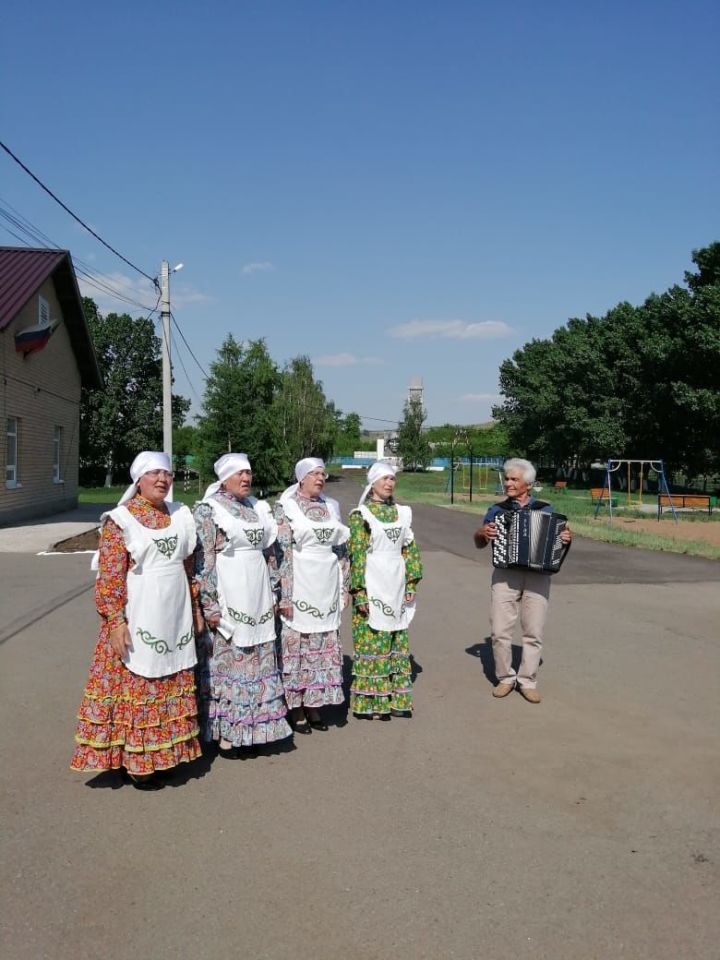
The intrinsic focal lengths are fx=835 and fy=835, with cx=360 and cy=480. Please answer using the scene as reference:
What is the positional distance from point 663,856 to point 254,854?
1785 mm

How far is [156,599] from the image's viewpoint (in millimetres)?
4281

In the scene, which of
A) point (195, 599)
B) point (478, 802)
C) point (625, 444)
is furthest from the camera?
point (625, 444)

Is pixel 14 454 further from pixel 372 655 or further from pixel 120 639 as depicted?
pixel 120 639

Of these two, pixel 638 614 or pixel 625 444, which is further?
pixel 625 444

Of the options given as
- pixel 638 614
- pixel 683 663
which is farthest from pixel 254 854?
pixel 638 614

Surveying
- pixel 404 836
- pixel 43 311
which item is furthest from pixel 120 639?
pixel 43 311

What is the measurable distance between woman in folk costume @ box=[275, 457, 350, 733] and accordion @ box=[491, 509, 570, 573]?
4.35ft

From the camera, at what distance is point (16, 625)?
28.0 ft

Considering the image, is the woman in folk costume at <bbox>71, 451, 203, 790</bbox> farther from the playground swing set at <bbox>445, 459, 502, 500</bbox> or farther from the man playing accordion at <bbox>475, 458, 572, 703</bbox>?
the playground swing set at <bbox>445, 459, 502, 500</bbox>

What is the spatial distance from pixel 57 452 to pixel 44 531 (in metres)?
6.38

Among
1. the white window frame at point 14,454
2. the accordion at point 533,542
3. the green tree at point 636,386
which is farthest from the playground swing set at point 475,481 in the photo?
the accordion at point 533,542

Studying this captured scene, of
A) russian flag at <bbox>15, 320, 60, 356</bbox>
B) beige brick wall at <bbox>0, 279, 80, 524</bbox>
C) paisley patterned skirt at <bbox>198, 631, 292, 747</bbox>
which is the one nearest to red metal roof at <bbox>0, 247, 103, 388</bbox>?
beige brick wall at <bbox>0, 279, 80, 524</bbox>

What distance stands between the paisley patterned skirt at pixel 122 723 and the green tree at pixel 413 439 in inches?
Result: 3387

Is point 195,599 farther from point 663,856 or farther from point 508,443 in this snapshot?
point 508,443
